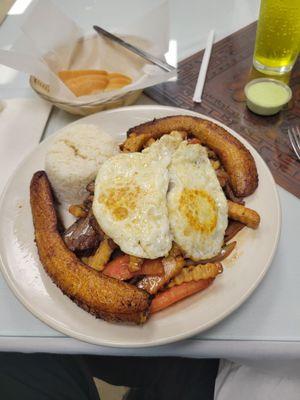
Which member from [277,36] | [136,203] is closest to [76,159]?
[136,203]

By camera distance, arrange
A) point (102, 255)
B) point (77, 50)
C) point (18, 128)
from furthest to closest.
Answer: point (77, 50) → point (18, 128) → point (102, 255)

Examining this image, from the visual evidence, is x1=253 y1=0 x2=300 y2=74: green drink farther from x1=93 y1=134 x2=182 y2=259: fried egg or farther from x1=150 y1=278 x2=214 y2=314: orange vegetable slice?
x1=150 y1=278 x2=214 y2=314: orange vegetable slice

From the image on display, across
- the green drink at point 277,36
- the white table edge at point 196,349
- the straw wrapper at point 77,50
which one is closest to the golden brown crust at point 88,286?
the white table edge at point 196,349

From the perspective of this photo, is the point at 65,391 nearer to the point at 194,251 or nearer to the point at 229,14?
the point at 194,251

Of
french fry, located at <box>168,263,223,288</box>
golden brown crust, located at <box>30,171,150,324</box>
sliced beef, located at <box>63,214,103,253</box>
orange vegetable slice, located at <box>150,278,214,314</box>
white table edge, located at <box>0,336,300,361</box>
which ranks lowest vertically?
white table edge, located at <box>0,336,300,361</box>

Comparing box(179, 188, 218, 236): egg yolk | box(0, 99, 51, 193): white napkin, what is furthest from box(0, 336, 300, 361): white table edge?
box(0, 99, 51, 193): white napkin

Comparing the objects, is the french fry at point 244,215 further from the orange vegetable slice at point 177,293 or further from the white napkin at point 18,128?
the white napkin at point 18,128

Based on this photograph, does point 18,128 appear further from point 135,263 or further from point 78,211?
point 135,263
